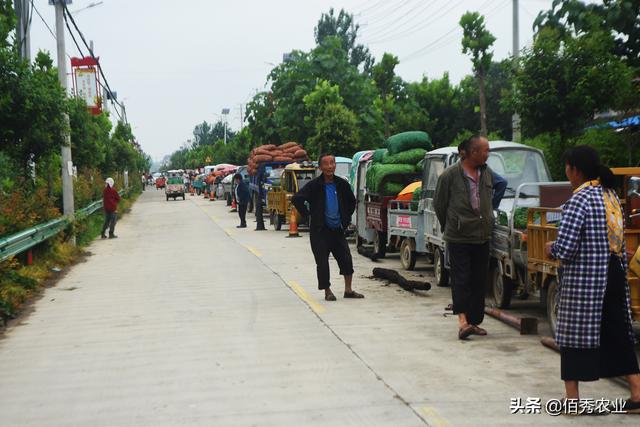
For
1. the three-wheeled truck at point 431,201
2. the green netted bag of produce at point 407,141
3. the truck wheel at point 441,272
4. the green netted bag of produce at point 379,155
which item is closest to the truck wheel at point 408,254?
the three-wheeled truck at point 431,201

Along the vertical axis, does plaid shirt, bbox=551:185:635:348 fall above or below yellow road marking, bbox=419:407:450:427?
above

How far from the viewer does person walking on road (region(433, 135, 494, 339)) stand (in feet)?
29.1

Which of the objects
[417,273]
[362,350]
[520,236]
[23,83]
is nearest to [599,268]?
[362,350]

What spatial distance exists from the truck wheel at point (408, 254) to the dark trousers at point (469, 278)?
619 cm

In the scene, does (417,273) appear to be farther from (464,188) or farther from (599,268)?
(599,268)

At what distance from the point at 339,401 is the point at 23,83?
448 inches

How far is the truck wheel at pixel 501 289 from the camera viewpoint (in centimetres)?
1073

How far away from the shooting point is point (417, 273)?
15.2 meters

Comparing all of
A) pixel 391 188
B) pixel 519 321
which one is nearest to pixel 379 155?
pixel 391 188

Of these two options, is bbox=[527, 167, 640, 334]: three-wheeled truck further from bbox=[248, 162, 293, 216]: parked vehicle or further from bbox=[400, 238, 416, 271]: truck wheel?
bbox=[248, 162, 293, 216]: parked vehicle

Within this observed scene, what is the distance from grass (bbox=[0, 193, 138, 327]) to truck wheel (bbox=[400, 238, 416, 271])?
6.19 m

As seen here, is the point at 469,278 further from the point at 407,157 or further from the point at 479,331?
the point at 407,157

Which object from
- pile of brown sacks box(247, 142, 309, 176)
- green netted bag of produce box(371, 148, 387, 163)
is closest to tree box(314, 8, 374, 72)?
pile of brown sacks box(247, 142, 309, 176)

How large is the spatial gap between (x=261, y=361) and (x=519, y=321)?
2996 millimetres
